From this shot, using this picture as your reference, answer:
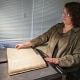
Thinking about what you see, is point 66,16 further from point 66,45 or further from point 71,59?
point 71,59

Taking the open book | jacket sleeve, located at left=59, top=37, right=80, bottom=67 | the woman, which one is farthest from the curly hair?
the open book

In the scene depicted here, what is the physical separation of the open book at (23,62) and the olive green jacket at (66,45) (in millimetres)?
228

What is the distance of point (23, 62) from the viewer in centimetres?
120

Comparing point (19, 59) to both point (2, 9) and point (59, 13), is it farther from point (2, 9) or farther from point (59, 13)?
point (59, 13)

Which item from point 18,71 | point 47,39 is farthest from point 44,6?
point 18,71

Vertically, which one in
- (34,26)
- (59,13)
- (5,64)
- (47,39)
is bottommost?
(5,64)

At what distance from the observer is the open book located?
3.66 ft

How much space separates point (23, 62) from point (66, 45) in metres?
0.54

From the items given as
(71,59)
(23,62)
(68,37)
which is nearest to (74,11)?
(68,37)

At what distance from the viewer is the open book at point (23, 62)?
1.11 m

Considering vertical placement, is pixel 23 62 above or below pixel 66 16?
below

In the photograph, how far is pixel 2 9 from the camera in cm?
183

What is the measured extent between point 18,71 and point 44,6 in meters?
1.18

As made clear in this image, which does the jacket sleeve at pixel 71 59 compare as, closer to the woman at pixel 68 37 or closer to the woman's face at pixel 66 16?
the woman at pixel 68 37
